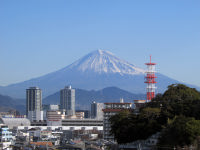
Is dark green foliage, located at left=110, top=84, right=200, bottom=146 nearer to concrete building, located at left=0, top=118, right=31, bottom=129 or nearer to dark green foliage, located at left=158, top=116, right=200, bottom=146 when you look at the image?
dark green foliage, located at left=158, top=116, right=200, bottom=146

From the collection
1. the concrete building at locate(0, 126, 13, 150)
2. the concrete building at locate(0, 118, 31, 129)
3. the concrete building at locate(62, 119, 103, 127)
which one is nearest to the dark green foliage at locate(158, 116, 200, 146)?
the concrete building at locate(0, 126, 13, 150)

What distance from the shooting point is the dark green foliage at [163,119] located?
138ft

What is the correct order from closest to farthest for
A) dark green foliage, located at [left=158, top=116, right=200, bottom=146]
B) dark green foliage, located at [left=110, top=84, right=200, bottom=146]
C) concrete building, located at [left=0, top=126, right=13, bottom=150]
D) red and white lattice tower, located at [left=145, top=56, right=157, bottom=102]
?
1. dark green foliage, located at [left=158, top=116, right=200, bottom=146]
2. dark green foliage, located at [left=110, top=84, right=200, bottom=146]
3. concrete building, located at [left=0, top=126, right=13, bottom=150]
4. red and white lattice tower, located at [left=145, top=56, right=157, bottom=102]

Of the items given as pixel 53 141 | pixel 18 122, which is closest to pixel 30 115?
pixel 18 122

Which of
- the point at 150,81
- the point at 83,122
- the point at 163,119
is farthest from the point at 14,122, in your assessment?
the point at 163,119

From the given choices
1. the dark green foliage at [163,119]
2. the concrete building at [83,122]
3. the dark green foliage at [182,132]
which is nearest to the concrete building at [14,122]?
the concrete building at [83,122]

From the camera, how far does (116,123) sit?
49.0m

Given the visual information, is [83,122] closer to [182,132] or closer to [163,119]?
[163,119]

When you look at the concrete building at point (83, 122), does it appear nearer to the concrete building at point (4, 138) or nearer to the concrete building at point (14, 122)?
the concrete building at point (14, 122)

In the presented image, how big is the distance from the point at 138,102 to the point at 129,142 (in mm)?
24301

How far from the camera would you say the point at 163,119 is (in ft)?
154

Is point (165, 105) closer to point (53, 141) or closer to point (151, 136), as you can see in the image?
point (151, 136)

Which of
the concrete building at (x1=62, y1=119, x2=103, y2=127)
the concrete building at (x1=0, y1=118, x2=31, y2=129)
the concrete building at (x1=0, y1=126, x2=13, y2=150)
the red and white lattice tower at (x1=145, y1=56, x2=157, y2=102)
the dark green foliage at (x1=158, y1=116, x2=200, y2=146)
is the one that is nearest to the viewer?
the dark green foliage at (x1=158, y1=116, x2=200, y2=146)

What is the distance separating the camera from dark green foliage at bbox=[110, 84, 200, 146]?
4216 centimetres
